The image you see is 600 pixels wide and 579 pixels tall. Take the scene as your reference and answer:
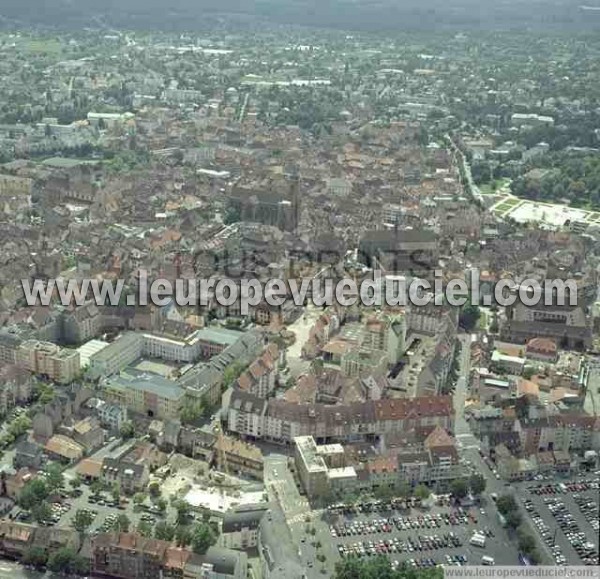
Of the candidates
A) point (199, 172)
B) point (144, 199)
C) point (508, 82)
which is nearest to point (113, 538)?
point (144, 199)

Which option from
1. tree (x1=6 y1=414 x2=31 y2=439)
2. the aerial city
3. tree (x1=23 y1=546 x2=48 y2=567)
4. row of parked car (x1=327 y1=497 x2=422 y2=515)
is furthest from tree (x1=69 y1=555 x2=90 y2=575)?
tree (x1=6 y1=414 x2=31 y2=439)

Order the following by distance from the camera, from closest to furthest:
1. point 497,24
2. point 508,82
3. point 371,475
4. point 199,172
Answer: point 371,475, point 199,172, point 508,82, point 497,24

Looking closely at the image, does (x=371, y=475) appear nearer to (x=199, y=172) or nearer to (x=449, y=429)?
(x=449, y=429)

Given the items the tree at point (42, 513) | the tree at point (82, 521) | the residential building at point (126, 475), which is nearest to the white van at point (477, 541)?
the residential building at point (126, 475)

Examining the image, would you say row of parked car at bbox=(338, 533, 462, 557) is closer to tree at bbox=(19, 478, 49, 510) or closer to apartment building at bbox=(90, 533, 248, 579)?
apartment building at bbox=(90, 533, 248, 579)

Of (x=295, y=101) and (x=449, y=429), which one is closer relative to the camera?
(x=449, y=429)

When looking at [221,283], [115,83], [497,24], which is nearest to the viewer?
[221,283]
